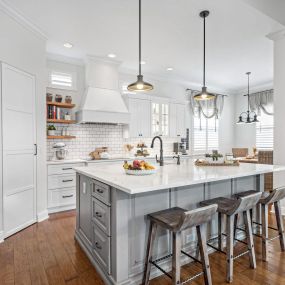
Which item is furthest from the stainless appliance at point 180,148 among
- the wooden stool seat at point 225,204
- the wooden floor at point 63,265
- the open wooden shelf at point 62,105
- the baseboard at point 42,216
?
the wooden stool seat at point 225,204

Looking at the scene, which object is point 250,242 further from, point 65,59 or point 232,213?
point 65,59

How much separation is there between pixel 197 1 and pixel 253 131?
5.45 meters

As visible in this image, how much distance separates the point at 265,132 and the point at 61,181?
6087mm

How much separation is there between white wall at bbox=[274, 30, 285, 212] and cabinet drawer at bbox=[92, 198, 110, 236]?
3.12m

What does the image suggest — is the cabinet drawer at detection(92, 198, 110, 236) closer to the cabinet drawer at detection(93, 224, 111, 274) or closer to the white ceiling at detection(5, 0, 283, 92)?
the cabinet drawer at detection(93, 224, 111, 274)

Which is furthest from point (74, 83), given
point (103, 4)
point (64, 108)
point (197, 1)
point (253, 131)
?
point (253, 131)

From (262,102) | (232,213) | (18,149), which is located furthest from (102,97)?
(262,102)

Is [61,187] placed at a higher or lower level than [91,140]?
lower

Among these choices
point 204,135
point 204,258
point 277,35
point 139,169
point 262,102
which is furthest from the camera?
point 204,135

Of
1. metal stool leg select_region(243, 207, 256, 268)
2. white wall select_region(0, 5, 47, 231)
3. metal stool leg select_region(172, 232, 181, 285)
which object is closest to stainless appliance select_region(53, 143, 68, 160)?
white wall select_region(0, 5, 47, 231)

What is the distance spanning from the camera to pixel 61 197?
4.13 meters

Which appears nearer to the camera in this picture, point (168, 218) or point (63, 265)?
point (168, 218)

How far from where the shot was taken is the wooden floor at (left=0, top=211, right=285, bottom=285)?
81.5 inches

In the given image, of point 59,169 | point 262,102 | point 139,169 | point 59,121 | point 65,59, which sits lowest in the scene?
point 59,169
